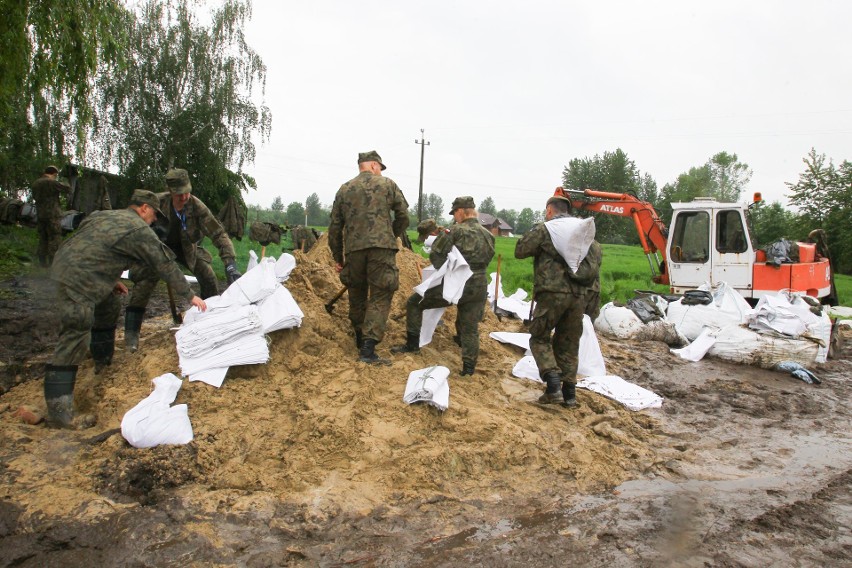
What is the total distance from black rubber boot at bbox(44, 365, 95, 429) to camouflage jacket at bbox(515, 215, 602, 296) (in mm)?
3312

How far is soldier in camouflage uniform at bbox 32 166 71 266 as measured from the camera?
30.3 ft

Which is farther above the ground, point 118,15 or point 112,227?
point 118,15

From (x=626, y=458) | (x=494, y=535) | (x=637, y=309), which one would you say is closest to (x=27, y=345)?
(x=494, y=535)

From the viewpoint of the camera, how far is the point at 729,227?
8.81m

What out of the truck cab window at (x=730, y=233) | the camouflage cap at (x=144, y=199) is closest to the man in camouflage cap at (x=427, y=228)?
the camouflage cap at (x=144, y=199)

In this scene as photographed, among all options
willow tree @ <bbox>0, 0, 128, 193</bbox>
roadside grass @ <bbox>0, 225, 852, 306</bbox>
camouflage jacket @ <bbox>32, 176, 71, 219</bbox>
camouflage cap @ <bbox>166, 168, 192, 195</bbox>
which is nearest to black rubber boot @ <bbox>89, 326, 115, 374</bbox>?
camouflage cap @ <bbox>166, 168, 192, 195</bbox>

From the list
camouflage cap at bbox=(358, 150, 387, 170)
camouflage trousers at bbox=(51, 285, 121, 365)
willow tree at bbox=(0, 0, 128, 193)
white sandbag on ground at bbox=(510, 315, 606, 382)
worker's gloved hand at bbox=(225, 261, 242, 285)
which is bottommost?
white sandbag on ground at bbox=(510, 315, 606, 382)

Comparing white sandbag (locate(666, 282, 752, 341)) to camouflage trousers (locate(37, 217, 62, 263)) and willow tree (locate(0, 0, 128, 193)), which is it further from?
camouflage trousers (locate(37, 217, 62, 263))

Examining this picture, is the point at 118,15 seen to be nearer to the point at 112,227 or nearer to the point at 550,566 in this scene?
the point at 112,227

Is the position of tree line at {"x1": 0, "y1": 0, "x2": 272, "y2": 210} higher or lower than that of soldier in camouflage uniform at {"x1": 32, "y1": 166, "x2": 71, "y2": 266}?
higher

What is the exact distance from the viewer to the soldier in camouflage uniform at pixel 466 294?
5008 millimetres

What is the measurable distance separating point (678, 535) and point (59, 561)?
2.74 meters

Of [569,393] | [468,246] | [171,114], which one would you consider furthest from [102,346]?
[171,114]

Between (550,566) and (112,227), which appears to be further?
(112,227)
